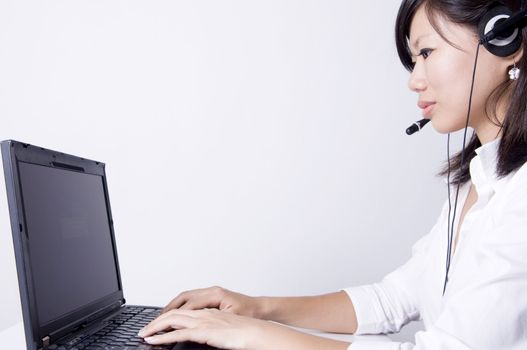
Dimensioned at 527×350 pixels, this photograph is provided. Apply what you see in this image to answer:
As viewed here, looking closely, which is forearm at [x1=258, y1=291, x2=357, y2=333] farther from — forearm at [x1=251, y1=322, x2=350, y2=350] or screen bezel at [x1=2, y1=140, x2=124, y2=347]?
screen bezel at [x1=2, y1=140, x2=124, y2=347]

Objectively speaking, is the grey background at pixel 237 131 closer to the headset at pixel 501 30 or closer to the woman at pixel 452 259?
the woman at pixel 452 259

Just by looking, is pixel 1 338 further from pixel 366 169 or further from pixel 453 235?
pixel 366 169

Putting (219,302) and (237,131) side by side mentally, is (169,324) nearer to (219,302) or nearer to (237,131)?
(219,302)

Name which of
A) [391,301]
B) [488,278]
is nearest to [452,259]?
[391,301]

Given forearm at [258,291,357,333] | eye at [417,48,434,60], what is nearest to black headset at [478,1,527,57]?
eye at [417,48,434,60]

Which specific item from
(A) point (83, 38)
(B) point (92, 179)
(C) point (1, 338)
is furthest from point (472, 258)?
(A) point (83, 38)

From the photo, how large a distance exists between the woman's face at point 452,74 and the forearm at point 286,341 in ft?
1.61

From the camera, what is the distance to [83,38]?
1761mm

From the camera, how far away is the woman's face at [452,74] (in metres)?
0.86

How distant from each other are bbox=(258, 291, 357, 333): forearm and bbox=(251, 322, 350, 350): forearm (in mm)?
266

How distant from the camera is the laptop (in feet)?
2.27

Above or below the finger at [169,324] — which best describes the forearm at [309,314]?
below

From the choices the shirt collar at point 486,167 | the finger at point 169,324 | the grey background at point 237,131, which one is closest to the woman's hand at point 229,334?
the finger at point 169,324

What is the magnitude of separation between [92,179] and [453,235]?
801 millimetres
